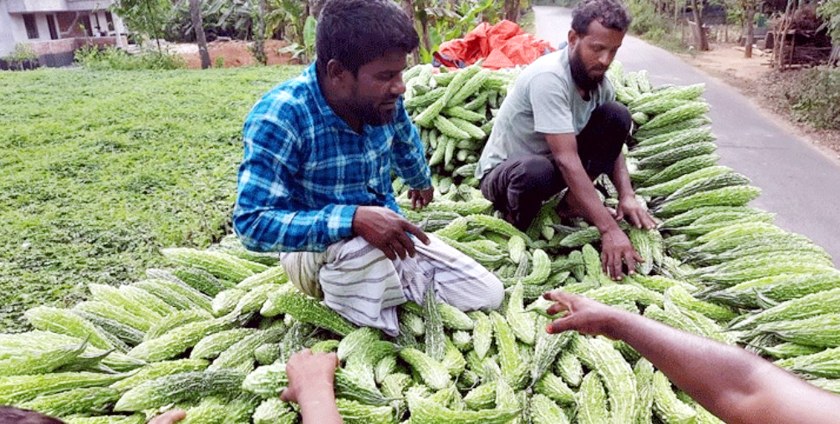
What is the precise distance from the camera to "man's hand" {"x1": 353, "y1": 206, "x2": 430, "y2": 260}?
7.75 ft

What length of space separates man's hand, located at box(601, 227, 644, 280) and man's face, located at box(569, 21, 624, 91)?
2.96 ft

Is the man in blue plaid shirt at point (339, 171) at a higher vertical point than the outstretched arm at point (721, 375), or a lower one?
higher

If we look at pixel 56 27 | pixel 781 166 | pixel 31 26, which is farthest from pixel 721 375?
pixel 56 27

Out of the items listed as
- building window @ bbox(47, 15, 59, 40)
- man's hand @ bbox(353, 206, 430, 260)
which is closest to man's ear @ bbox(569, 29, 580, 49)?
man's hand @ bbox(353, 206, 430, 260)

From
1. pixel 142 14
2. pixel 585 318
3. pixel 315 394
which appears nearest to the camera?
pixel 585 318

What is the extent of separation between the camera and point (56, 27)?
30.1 m

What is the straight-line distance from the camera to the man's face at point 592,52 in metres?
3.33

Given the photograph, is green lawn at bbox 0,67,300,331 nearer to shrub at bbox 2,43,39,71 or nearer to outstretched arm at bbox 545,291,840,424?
outstretched arm at bbox 545,291,840,424

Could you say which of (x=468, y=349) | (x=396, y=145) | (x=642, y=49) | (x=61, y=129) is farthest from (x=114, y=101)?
(x=642, y=49)

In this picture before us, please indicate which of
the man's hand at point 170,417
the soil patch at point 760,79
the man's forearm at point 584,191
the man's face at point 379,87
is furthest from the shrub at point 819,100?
the man's hand at point 170,417

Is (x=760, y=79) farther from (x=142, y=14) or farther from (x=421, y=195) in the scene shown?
(x=142, y=14)

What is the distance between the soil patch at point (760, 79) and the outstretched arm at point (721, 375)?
814 cm

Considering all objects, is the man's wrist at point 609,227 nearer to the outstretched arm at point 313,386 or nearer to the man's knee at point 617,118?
the man's knee at point 617,118

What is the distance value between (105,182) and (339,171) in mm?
4920
